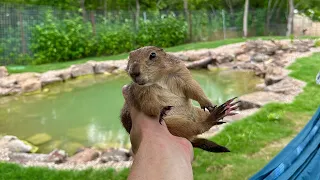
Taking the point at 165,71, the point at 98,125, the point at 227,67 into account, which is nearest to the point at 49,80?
the point at 98,125

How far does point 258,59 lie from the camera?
11406 millimetres

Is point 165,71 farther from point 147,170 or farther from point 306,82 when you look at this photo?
point 306,82

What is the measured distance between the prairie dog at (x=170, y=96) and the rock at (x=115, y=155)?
2510mm

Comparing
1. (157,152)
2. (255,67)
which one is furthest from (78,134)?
(255,67)

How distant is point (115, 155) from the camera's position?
4543 millimetres

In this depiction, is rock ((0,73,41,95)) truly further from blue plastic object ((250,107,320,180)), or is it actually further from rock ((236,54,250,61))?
blue plastic object ((250,107,320,180))

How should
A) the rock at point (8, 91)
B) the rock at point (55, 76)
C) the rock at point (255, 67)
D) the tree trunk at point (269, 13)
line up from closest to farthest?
the rock at point (8, 91) < the rock at point (55, 76) < the rock at point (255, 67) < the tree trunk at point (269, 13)

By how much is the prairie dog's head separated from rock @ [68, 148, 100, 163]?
2916mm

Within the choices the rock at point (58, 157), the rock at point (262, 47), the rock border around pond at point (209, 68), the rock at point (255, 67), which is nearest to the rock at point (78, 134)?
the rock border around pond at point (209, 68)

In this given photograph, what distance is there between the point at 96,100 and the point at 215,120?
6546 mm

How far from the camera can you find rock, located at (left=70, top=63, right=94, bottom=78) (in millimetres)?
10266

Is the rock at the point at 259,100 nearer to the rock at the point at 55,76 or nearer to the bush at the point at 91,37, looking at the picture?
the rock at the point at 55,76

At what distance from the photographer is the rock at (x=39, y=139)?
5.64 m

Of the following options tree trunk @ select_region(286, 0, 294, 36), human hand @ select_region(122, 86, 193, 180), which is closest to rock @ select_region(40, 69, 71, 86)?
human hand @ select_region(122, 86, 193, 180)
